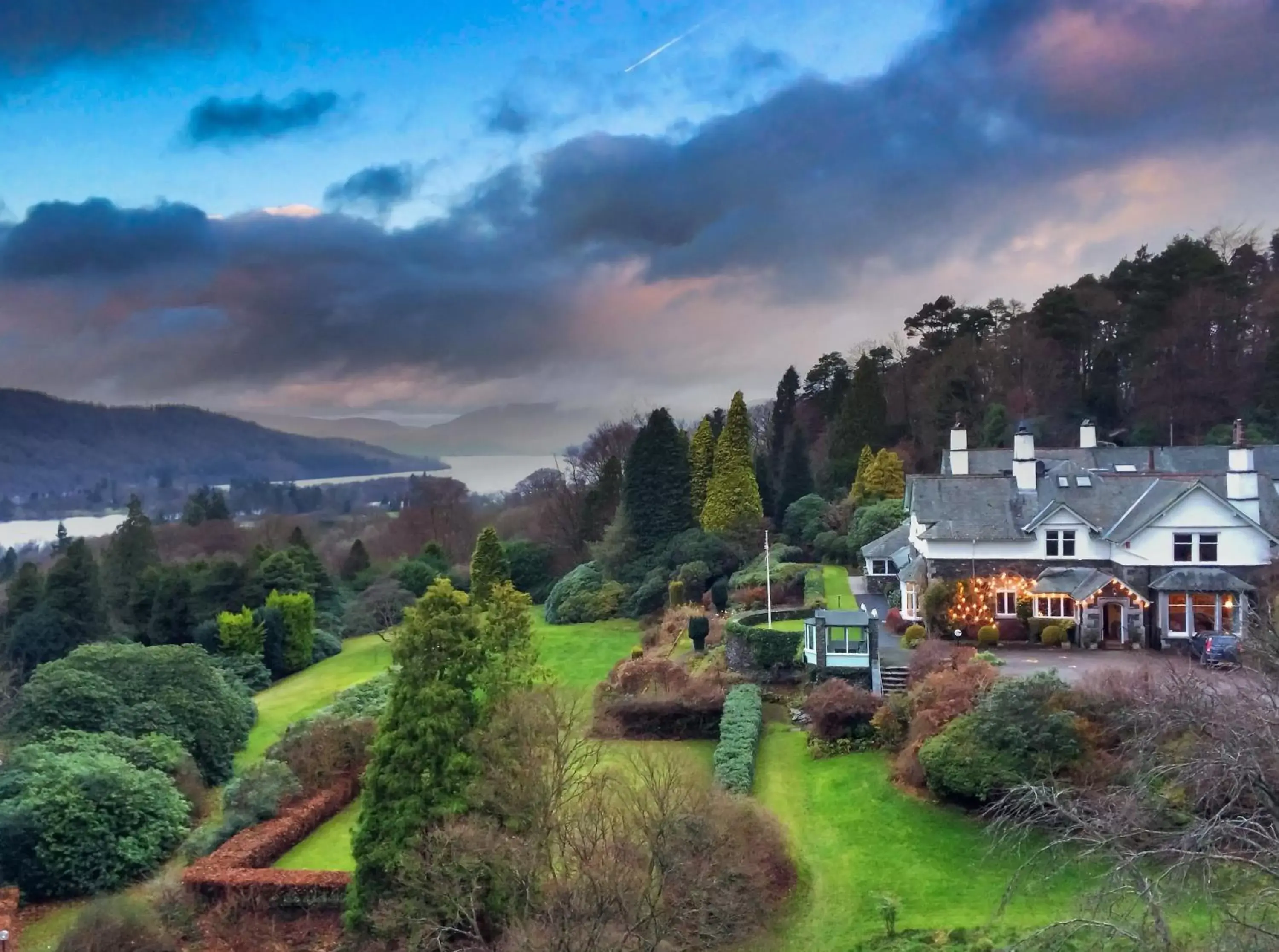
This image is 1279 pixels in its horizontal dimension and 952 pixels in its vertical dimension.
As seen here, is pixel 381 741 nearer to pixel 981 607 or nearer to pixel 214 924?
pixel 214 924

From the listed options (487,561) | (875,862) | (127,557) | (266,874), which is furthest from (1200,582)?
(127,557)

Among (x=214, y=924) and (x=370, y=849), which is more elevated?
(x=370, y=849)

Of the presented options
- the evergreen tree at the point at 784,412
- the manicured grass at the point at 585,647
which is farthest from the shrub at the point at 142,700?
the evergreen tree at the point at 784,412

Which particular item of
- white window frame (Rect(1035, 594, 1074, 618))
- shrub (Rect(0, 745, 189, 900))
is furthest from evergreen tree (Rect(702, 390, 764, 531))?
shrub (Rect(0, 745, 189, 900))

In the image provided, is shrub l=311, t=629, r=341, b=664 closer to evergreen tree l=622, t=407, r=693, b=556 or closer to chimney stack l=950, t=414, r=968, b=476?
evergreen tree l=622, t=407, r=693, b=556

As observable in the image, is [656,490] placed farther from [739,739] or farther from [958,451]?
[739,739]

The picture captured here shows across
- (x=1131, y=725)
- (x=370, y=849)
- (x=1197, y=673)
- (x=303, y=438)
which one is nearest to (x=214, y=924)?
(x=370, y=849)

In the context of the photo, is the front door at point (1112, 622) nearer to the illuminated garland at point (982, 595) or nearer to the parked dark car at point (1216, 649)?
the illuminated garland at point (982, 595)
